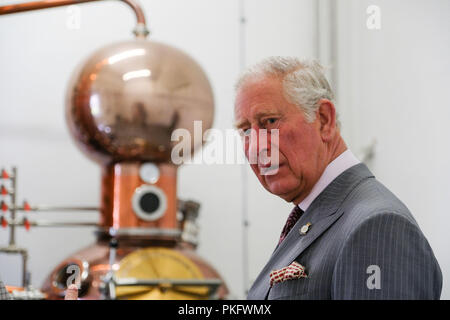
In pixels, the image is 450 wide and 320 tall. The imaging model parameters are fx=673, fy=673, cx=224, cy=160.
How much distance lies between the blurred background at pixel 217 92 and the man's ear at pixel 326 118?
43.9 inches

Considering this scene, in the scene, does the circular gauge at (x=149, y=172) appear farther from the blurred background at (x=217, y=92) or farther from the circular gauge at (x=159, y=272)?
the blurred background at (x=217, y=92)

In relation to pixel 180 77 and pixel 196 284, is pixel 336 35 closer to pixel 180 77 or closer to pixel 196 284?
pixel 180 77

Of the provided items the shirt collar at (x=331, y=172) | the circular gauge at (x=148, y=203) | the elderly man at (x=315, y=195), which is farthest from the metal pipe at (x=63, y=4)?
the shirt collar at (x=331, y=172)

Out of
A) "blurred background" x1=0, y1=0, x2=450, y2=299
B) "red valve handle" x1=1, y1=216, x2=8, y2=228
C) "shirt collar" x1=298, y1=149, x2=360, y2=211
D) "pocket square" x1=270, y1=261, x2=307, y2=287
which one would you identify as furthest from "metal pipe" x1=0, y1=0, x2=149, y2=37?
"pocket square" x1=270, y1=261, x2=307, y2=287

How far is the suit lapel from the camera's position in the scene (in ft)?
3.23

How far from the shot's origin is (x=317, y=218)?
1012mm

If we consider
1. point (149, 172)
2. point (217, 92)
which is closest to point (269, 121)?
point (149, 172)

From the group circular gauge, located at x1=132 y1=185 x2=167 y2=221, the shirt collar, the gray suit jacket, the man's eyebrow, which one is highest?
the man's eyebrow

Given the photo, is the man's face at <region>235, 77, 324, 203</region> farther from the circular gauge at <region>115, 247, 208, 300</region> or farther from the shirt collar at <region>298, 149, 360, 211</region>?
the circular gauge at <region>115, 247, 208, 300</region>

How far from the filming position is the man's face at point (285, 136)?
Result: 104 centimetres

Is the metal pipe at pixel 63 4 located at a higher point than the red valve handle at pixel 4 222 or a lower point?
higher

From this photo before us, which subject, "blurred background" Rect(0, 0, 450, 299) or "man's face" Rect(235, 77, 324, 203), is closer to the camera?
"man's face" Rect(235, 77, 324, 203)

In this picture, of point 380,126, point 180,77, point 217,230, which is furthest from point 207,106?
point 217,230
